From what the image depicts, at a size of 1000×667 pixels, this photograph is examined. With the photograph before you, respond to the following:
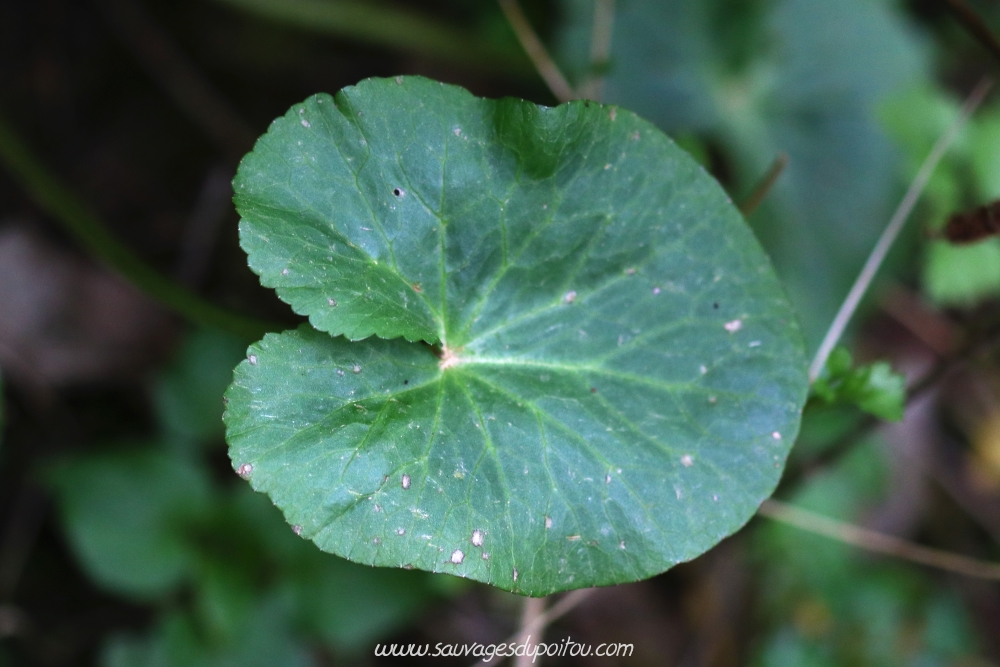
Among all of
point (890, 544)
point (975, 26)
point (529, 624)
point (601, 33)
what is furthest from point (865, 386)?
point (601, 33)

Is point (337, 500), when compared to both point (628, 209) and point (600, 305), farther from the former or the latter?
point (628, 209)

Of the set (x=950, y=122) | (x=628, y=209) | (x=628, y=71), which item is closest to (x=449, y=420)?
(x=628, y=209)

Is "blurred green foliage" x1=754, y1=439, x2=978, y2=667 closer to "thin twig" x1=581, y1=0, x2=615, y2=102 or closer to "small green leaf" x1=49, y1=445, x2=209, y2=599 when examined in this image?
"thin twig" x1=581, y1=0, x2=615, y2=102

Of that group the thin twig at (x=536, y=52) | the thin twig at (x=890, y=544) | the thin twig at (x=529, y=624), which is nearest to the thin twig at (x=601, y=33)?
the thin twig at (x=536, y=52)

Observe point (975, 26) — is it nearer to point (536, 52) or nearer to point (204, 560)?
point (536, 52)

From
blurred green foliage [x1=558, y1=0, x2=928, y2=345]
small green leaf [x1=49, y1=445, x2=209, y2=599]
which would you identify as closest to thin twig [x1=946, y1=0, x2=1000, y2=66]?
blurred green foliage [x1=558, y1=0, x2=928, y2=345]

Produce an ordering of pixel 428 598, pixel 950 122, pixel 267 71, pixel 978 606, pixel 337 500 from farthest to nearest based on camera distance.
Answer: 1. pixel 978 606
2. pixel 267 71
3. pixel 950 122
4. pixel 428 598
5. pixel 337 500
